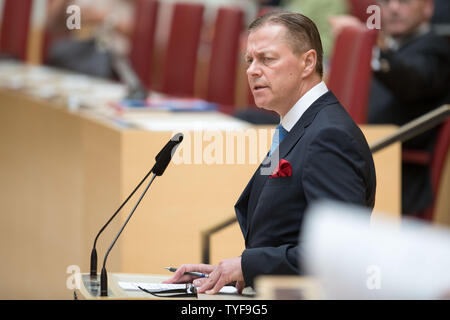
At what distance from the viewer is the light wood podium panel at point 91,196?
2633 mm

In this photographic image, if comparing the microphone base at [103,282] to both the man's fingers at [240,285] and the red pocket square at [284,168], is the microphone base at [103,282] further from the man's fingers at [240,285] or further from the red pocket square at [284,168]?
the red pocket square at [284,168]

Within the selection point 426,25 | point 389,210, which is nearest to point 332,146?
point 389,210

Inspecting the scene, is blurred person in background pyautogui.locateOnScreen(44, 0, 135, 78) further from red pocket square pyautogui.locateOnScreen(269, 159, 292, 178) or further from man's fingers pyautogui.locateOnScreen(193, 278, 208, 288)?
red pocket square pyautogui.locateOnScreen(269, 159, 292, 178)

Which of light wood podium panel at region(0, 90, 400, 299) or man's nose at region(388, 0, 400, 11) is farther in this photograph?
man's nose at region(388, 0, 400, 11)

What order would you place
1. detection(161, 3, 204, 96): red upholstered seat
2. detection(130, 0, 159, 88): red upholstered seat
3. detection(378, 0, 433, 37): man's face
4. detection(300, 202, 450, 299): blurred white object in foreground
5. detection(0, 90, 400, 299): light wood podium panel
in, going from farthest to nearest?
detection(130, 0, 159, 88): red upholstered seat → detection(161, 3, 204, 96): red upholstered seat → detection(378, 0, 433, 37): man's face → detection(0, 90, 400, 299): light wood podium panel → detection(300, 202, 450, 299): blurred white object in foreground

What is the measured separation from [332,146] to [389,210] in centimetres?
154

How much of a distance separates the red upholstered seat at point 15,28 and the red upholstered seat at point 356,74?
9.85 ft

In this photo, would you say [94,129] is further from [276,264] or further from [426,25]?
[276,264]

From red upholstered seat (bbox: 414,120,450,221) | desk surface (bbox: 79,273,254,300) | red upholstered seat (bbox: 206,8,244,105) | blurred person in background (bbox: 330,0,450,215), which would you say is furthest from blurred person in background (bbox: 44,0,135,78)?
Answer: desk surface (bbox: 79,273,254,300)

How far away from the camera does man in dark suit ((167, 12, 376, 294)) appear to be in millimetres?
1472

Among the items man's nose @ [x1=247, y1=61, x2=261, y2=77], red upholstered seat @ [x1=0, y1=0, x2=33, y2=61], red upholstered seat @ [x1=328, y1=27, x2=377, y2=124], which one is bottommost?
man's nose @ [x1=247, y1=61, x2=261, y2=77]

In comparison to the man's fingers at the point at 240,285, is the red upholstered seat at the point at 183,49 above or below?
above

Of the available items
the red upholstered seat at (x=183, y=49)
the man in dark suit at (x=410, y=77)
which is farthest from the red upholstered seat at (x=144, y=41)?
the man in dark suit at (x=410, y=77)

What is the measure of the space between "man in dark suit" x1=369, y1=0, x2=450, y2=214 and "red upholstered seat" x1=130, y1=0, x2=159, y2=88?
6.52 ft
